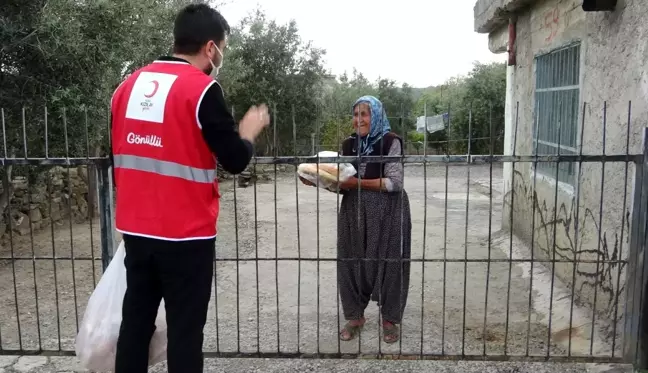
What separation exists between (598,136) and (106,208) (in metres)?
3.62

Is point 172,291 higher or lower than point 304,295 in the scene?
higher

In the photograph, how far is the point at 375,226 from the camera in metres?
3.83

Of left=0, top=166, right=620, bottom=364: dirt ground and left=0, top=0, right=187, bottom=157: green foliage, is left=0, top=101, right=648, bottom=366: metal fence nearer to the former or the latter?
Result: left=0, top=166, right=620, bottom=364: dirt ground

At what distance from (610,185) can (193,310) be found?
3.18m

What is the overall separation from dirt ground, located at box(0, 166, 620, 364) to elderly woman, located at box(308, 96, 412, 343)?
0.20 meters

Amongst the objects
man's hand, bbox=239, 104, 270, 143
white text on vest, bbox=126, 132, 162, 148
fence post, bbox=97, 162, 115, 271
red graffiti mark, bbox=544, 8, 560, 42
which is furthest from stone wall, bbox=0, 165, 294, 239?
white text on vest, bbox=126, 132, 162, 148

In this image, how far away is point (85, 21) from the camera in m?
6.07

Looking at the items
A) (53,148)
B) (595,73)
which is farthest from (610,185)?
(53,148)

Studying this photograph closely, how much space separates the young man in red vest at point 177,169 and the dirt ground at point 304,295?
2.75 ft

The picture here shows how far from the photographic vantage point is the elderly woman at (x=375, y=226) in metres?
3.75

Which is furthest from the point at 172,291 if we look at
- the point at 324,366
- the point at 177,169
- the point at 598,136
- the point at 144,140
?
the point at 598,136

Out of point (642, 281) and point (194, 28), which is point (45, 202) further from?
point (642, 281)

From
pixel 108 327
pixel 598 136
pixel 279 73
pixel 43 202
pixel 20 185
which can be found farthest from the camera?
pixel 279 73

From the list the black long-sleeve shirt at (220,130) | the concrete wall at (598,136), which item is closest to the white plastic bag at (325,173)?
the concrete wall at (598,136)
